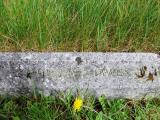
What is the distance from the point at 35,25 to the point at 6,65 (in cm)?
42

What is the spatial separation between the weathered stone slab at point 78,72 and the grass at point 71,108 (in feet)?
0.25

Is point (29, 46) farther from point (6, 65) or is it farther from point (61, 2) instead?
point (61, 2)

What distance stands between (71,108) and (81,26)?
26.7 inches

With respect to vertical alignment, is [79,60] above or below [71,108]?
above

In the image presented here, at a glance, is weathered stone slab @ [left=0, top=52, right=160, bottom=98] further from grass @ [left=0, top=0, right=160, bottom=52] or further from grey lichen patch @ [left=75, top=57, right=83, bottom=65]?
grass @ [left=0, top=0, right=160, bottom=52]

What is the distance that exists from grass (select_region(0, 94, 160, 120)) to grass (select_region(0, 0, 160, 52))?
410mm

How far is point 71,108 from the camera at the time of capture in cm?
254

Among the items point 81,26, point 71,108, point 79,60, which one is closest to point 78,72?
point 79,60

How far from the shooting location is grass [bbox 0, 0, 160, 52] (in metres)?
→ 2.74

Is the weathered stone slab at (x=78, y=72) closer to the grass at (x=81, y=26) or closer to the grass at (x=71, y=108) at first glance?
the grass at (x=71, y=108)

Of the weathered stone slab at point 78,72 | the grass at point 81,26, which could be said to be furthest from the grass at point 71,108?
the grass at point 81,26

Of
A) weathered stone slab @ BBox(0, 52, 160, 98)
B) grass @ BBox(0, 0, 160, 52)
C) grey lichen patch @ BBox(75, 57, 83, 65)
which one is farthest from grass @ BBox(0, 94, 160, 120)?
grass @ BBox(0, 0, 160, 52)

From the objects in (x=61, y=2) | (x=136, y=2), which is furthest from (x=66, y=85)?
(x=136, y=2)

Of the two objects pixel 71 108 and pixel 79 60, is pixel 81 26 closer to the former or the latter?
pixel 79 60
